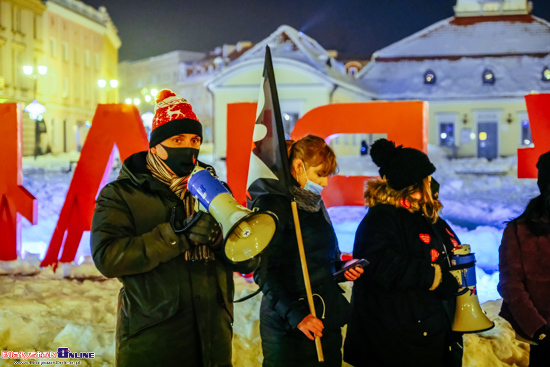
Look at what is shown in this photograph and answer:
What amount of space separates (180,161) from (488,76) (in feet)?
95.5

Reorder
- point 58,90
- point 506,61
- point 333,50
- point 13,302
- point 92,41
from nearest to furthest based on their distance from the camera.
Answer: point 13,302, point 506,61, point 333,50, point 58,90, point 92,41

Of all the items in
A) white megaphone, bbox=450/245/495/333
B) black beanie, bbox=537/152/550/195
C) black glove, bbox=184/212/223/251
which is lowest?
white megaphone, bbox=450/245/495/333

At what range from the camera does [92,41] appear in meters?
45.0

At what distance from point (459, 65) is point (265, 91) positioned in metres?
28.5

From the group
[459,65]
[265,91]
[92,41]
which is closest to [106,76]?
[92,41]

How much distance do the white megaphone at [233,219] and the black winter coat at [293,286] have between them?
1.63 feet

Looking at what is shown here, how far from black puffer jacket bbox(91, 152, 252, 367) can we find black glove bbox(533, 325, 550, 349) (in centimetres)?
192

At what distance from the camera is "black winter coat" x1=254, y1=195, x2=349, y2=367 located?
9.37 ft

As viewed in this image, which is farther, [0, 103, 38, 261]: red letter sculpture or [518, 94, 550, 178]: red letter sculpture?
[0, 103, 38, 261]: red letter sculpture

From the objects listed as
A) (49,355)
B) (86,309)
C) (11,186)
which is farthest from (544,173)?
(11,186)

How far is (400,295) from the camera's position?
3.08 meters

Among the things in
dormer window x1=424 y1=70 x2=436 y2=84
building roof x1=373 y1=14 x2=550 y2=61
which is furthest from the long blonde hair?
dormer window x1=424 y1=70 x2=436 y2=84

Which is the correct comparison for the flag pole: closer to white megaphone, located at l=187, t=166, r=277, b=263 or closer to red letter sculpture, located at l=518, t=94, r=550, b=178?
white megaphone, located at l=187, t=166, r=277, b=263

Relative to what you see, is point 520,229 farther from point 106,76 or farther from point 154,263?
point 106,76
